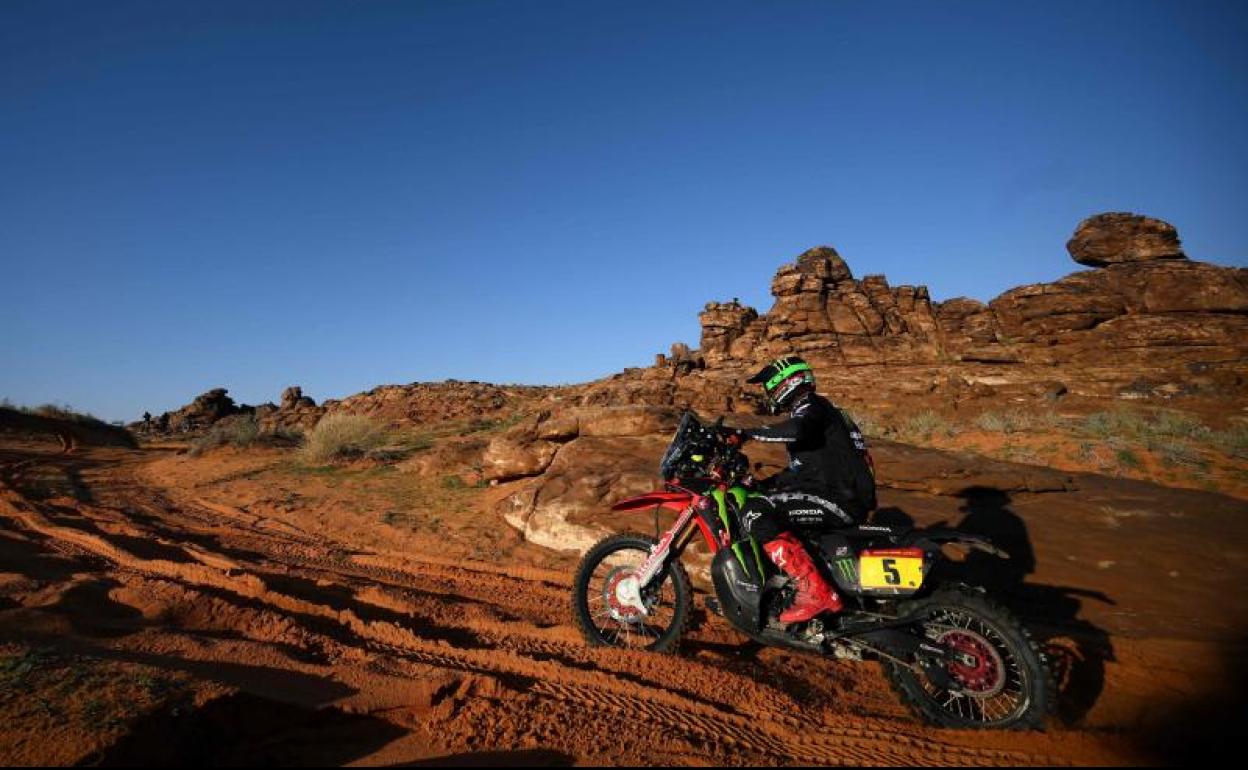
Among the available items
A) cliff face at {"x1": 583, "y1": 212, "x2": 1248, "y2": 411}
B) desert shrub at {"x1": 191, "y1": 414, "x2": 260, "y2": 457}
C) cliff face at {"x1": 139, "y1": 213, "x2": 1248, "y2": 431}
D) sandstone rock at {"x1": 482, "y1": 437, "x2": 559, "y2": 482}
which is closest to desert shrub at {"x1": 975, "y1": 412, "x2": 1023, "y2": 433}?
cliff face at {"x1": 139, "y1": 213, "x2": 1248, "y2": 431}

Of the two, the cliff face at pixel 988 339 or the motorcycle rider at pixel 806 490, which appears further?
the cliff face at pixel 988 339

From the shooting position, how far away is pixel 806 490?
4914mm

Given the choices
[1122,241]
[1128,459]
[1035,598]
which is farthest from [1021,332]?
[1035,598]

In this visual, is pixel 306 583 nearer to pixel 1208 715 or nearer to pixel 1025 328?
pixel 1208 715

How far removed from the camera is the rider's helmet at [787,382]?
505cm

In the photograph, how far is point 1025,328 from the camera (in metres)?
33.3

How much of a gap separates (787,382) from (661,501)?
4.97 ft

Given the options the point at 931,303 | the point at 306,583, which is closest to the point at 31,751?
the point at 306,583

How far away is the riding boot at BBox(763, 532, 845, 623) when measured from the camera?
177 inches

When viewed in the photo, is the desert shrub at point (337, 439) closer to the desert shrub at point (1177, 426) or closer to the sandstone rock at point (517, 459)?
the sandstone rock at point (517, 459)

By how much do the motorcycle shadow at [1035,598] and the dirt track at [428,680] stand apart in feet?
3.91

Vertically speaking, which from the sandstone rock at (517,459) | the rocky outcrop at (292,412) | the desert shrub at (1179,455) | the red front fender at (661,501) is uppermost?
the rocky outcrop at (292,412)

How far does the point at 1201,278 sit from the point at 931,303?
41.7ft

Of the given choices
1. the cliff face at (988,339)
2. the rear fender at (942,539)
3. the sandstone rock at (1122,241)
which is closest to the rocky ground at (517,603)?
the rear fender at (942,539)
